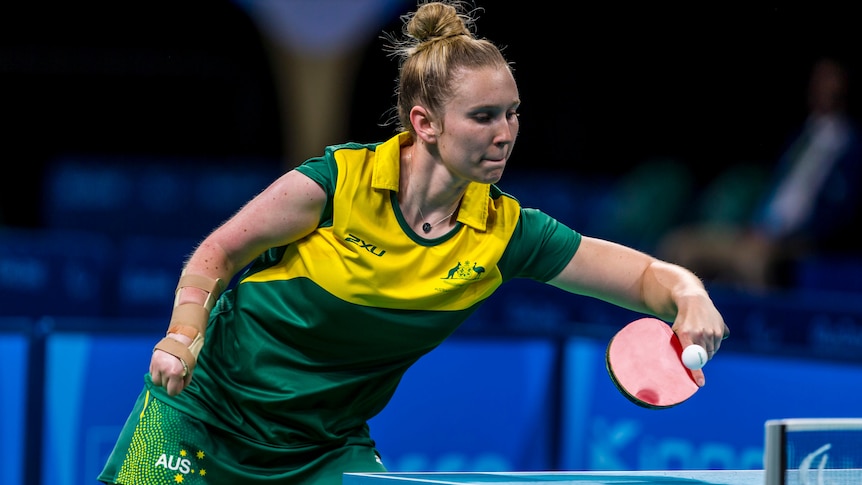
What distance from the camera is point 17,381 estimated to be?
5.44 m

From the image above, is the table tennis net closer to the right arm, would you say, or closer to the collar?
the collar

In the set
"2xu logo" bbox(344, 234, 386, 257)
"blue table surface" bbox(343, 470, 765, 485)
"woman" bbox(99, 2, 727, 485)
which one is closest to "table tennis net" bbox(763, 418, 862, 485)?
"blue table surface" bbox(343, 470, 765, 485)

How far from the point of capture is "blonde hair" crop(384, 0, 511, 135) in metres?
3.50

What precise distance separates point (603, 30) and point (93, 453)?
36.6 ft

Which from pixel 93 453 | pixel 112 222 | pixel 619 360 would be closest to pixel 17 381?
pixel 93 453

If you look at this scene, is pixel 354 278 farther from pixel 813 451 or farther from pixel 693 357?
pixel 813 451

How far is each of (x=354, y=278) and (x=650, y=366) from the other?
745mm

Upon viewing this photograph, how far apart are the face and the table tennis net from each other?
1.04 m

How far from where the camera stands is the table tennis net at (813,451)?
256 centimetres

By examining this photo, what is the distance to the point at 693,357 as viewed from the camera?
3.19m

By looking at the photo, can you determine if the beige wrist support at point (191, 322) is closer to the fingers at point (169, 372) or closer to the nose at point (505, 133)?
the fingers at point (169, 372)

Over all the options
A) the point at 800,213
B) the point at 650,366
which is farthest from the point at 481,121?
the point at 800,213

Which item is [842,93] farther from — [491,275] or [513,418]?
[491,275]

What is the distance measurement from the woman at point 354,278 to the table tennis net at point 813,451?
2.02 feet
